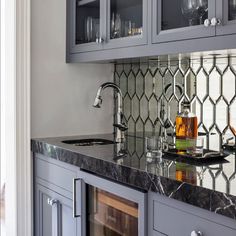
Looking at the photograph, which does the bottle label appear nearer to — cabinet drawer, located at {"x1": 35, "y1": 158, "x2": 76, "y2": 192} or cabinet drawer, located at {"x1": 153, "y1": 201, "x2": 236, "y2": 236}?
cabinet drawer, located at {"x1": 153, "y1": 201, "x2": 236, "y2": 236}

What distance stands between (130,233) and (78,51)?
1130mm

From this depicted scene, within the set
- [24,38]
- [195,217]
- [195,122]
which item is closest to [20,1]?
[24,38]

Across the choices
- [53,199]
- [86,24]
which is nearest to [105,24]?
[86,24]

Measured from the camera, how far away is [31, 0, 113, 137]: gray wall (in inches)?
91.4

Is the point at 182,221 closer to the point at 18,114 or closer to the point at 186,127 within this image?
the point at 186,127

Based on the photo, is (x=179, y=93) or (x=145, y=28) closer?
(x=145, y=28)

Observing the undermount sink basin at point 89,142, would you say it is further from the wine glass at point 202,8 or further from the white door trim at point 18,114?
the wine glass at point 202,8

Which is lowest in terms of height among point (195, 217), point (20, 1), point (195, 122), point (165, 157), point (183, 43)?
point (195, 217)

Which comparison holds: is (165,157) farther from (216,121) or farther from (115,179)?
(216,121)

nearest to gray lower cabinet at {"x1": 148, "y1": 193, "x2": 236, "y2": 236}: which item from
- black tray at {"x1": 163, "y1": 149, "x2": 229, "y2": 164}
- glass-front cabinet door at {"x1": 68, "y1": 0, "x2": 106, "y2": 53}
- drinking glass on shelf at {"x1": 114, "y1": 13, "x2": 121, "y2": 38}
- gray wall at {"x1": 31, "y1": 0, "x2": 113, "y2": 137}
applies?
black tray at {"x1": 163, "y1": 149, "x2": 229, "y2": 164}

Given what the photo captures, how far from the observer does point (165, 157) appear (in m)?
1.63

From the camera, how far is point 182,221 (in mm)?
1244

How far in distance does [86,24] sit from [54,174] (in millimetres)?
815

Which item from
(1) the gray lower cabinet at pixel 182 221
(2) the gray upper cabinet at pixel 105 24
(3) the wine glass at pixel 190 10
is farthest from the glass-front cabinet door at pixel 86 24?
(1) the gray lower cabinet at pixel 182 221
